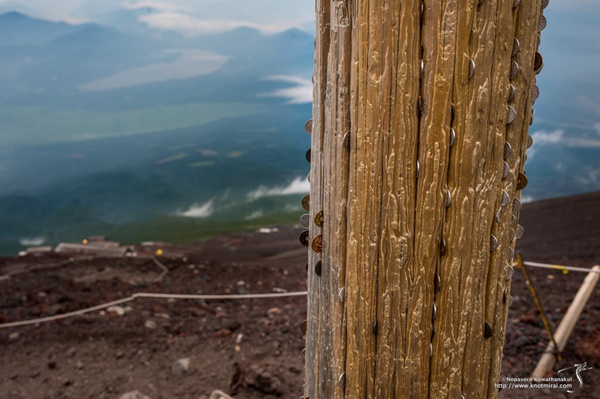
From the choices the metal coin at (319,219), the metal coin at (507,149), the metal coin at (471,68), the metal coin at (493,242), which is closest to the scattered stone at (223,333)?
the metal coin at (319,219)

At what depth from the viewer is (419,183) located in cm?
112

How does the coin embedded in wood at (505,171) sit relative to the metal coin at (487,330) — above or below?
above

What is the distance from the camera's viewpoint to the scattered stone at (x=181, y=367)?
4.28m

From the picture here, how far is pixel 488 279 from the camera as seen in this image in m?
1.25

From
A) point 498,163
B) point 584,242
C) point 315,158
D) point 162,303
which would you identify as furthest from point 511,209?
point 584,242

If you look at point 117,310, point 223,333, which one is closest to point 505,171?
point 223,333

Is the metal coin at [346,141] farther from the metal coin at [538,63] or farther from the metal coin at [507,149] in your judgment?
the metal coin at [538,63]

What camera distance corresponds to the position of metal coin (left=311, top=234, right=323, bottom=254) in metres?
1.34

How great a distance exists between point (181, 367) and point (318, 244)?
341 centimetres

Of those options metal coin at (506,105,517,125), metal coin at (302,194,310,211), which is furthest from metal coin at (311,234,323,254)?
metal coin at (506,105,517,125)

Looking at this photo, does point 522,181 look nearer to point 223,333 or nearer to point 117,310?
point 223,333

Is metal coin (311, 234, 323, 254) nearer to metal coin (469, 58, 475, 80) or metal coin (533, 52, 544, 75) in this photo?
metal coin (469, 58, 475, 80)

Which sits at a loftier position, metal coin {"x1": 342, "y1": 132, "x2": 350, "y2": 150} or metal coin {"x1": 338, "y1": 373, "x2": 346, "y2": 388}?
metal coin {"x1": 342, "y1": 132, "x2": 350, "y2": 150}

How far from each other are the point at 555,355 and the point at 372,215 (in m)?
3.59
